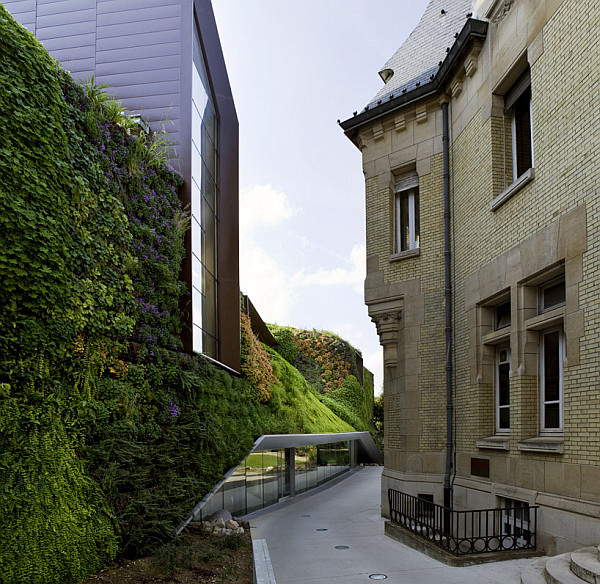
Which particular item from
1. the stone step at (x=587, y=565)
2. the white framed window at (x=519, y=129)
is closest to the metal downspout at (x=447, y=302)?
the white framed window at (x=519, y=129)


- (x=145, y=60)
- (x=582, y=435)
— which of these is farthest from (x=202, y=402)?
(x=145, y=60)

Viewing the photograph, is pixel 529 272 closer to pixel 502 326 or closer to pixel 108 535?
pixel 502 326

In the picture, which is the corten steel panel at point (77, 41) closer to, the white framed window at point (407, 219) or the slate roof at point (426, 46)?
the slate roof at point (426, 46)

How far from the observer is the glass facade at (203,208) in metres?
17.0

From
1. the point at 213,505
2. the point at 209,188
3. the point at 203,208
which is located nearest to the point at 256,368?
the point at 203,208

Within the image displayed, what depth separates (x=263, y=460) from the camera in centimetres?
1886

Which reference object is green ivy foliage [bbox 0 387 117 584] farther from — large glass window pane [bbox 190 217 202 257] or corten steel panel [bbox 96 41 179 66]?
corten steel panel [bbox 96 41 179 66]

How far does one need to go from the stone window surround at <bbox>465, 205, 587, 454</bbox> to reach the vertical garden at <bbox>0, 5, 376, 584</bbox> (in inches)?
233

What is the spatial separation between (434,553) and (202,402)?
18.5 ft

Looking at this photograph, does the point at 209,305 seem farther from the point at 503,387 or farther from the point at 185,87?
the point at 503,387

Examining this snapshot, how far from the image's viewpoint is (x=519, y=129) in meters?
12.4

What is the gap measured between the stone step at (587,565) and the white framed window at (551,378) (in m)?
2.58

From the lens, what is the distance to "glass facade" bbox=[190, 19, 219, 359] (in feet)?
55.8

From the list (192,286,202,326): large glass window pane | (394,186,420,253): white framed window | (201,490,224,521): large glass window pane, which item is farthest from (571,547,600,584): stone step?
(192,286,202,326): large glass window pane
